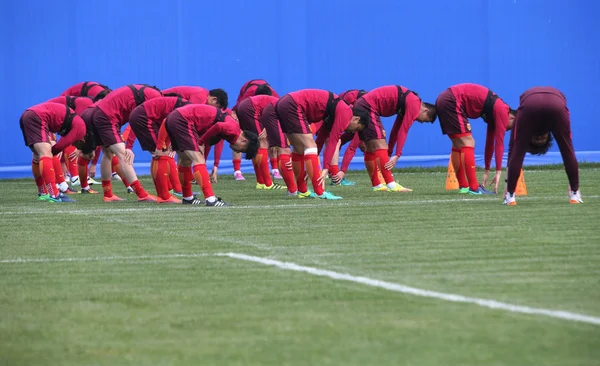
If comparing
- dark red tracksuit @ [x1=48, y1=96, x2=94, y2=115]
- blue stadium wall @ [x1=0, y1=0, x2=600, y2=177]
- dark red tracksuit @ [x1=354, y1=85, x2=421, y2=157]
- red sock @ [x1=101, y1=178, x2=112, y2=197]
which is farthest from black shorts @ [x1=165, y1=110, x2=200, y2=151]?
blue stadium wall @ [x1=0, y1=0, x2=600, y2=177]

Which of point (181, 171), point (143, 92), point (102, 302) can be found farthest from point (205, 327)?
point (143, 92)

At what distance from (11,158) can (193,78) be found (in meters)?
3.53

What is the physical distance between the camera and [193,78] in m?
20.2

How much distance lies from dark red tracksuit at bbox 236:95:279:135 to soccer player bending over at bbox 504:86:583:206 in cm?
566

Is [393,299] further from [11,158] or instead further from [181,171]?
[11,158]

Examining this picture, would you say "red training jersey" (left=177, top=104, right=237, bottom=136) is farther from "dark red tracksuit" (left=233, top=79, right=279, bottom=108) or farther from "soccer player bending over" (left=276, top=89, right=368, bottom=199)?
"dark red tracksuit" (left=233, top=79, right=279, bottom=108)

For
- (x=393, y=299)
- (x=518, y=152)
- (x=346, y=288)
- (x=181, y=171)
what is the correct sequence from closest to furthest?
(x=393, y=299)
(x=346, y=288)
(x=518, y=152)
(x=181, y=171)

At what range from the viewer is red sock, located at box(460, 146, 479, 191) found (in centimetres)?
1368

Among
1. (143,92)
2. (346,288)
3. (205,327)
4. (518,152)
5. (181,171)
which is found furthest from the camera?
(143,92)

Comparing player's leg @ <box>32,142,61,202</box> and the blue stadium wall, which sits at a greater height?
the blue stadium wall

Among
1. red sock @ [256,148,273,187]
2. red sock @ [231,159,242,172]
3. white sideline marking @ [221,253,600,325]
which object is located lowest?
red sock @ [231,159,242,172]

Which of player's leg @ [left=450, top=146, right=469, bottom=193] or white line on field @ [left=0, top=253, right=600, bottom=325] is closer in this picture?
white line on field @ [left=0, top=253, right=600, bottom=325]

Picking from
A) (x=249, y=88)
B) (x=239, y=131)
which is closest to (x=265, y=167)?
(x=249, y=88)

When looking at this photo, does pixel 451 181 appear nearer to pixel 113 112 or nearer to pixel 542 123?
pixel 542 123
